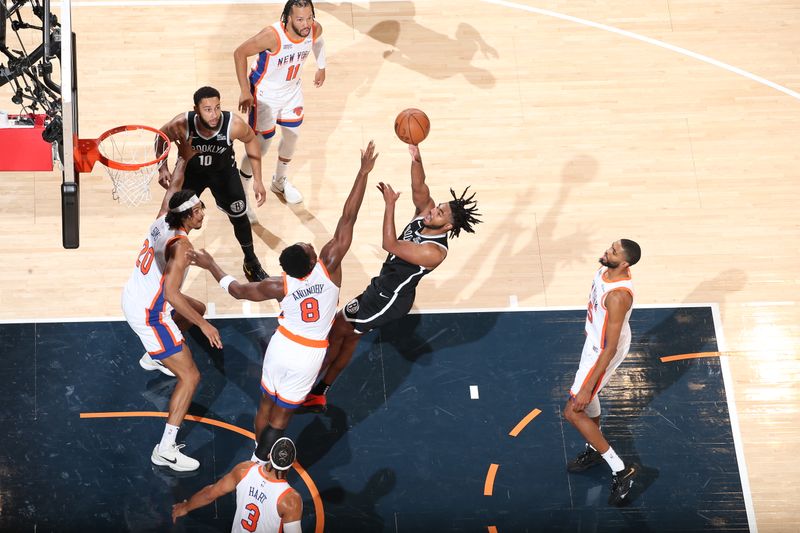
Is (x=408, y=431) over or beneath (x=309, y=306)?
beneath

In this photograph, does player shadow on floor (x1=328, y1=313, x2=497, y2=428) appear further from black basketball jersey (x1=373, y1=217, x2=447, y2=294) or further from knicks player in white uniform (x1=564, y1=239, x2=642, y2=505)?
knicks player in white uniform (x1=564, y1=239, x2=642, y2=505)

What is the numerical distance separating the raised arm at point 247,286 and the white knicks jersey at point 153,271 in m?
0.24

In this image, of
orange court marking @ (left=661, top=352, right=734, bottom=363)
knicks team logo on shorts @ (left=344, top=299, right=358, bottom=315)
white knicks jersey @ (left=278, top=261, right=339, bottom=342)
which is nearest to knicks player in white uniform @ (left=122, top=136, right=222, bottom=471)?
white knicks jersey @ (left=278, top=261, right=339, bottom=342)

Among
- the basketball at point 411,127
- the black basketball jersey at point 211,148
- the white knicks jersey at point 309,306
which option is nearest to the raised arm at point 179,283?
the white knicks jersey at point 309,306

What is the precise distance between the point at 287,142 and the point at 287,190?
46 centimetres

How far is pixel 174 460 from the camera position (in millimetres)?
7105

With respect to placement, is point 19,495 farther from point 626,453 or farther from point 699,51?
point 699,51

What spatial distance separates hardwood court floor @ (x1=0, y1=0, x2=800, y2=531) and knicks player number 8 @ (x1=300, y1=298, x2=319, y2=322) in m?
1.65

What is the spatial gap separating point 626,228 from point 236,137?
3717mm

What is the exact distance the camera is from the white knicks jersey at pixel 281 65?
318 inches

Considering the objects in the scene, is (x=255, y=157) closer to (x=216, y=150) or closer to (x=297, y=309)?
(x=216, y=150)

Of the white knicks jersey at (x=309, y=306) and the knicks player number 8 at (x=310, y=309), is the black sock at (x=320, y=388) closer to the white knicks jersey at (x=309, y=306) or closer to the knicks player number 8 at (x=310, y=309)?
the white knicks jersey at (x=309, y=306)

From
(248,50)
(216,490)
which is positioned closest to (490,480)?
(216,490)

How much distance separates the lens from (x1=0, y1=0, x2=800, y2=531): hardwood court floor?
830 cm
